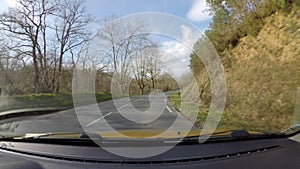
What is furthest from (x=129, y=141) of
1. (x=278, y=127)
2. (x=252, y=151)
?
(x=278, y=127)

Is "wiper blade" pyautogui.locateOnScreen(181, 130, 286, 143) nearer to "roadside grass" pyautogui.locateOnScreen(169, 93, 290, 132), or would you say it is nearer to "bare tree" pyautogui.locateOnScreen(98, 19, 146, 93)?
"bare tree" pyautogui.locateOnScreen(98, 19, 146, 93)

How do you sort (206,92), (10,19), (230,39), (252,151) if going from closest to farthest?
(252,151)
(206,92)
(230,39)
(10,19)

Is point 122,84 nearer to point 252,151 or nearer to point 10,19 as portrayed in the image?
point 252,151

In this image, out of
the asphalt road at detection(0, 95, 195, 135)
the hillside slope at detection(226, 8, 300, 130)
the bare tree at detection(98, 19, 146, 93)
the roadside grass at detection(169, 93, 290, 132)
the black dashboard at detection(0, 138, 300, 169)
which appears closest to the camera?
the black dashboard at detection(0, 138, 300, 169)

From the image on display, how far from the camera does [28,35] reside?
2808cm

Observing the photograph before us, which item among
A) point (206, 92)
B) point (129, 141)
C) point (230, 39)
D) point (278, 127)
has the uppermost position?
point (230, 39)

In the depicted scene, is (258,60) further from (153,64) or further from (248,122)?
(153,64)

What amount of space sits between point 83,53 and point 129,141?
2.02 meters

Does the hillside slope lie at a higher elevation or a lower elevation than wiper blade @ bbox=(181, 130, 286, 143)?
higher

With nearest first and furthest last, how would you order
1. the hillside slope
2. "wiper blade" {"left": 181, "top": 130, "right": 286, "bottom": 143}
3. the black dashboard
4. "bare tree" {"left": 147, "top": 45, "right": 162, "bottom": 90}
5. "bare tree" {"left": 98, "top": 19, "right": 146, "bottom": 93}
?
the black dashboard → "wiper blade" {"left": 181, "top": 130, "right": 286, "bottom": 143} → "bare tree" {"left": 98, "top": 19, "right": 146, "bottom": 93} → "bare tree" {"left": 147, "top": 45, "right": 162, "bottom": 90} → the hillside slope

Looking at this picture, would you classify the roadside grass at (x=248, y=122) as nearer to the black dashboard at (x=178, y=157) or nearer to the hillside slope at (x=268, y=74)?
the hillside slope at (x=268, y=74)

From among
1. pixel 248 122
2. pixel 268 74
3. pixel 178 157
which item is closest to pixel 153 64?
pixel 178 157

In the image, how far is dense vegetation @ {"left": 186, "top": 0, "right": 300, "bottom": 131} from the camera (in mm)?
8828

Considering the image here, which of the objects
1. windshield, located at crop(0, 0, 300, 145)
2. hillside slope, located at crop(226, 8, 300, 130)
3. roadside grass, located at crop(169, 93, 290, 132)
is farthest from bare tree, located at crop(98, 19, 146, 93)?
hillside slope, located at crop(226, 8, 300, 130)
